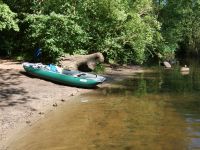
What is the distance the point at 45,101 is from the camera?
1644cm

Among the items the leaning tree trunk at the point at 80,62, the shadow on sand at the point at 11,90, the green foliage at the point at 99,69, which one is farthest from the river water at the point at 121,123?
the green foliage at the point at 99,69

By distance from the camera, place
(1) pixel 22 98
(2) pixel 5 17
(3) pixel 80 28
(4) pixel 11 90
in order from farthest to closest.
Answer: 1. (3) pixel 80 28
2. (2) pixel 5 17
3. (4) pixel 11 90
4. (1) pixel 22 98

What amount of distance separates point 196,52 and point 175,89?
38.1m

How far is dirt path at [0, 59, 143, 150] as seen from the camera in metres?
12.8

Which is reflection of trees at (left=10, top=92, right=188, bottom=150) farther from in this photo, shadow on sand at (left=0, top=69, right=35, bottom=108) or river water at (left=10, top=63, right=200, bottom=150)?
shadow on sand at (left=0, top=69, right=35, bottom=108)

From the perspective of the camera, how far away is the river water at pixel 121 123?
1088cm

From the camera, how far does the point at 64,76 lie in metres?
20.5

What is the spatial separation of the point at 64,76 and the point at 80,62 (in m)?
5.43

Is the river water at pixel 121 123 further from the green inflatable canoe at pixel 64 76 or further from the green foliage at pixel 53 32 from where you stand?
the green foliage at pixel 53 32

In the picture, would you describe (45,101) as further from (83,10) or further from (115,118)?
(83,10)

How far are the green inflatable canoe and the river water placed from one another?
2.63ft

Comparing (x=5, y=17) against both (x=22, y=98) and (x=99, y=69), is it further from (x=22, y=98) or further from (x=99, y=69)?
(x=22, y=98)

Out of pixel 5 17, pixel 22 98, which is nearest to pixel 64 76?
pixel 22 98

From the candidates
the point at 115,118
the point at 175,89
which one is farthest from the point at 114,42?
the point at 115,118
